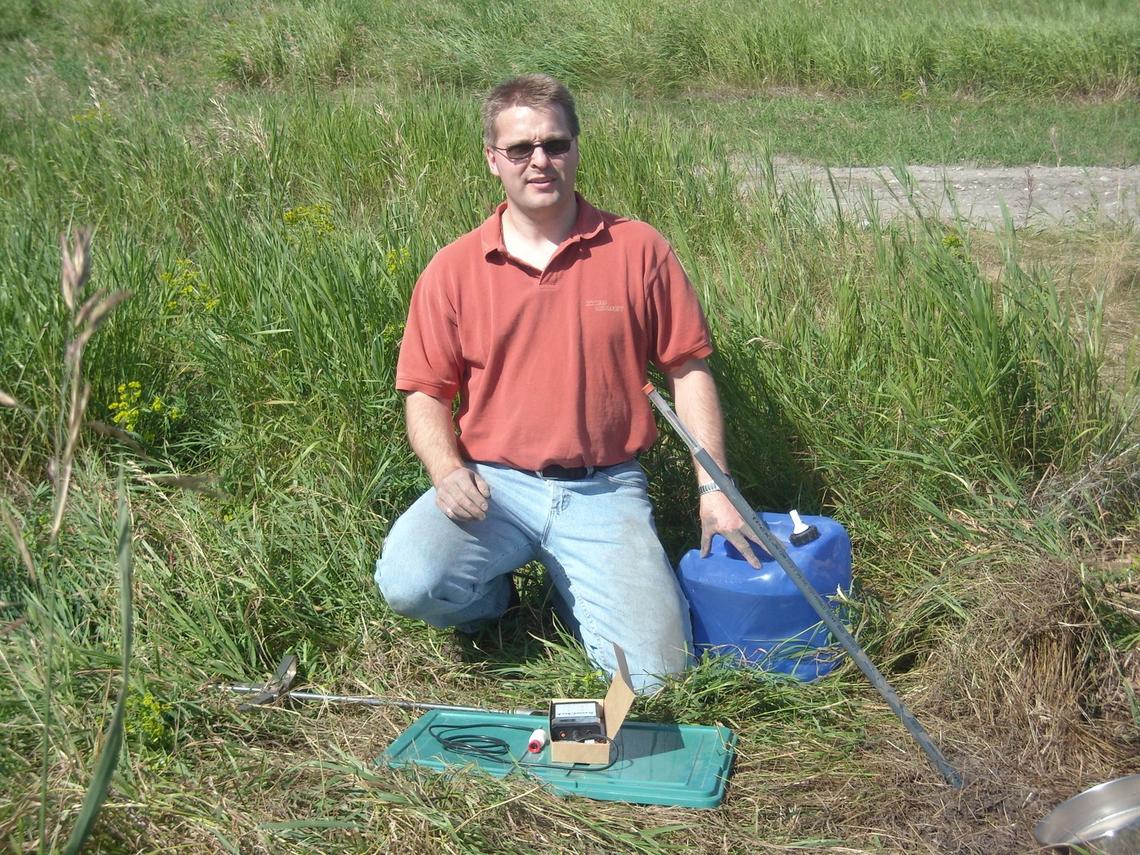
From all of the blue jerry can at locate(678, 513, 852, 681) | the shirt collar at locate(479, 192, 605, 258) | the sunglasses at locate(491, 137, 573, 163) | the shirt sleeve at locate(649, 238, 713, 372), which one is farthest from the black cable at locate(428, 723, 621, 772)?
the sunglasses at locate(491, 137, 573, 163)

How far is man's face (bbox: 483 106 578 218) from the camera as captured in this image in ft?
10.6

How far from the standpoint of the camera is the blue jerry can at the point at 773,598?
3.08m

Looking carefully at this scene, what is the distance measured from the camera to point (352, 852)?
2428mm

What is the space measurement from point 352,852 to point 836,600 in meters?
1.44

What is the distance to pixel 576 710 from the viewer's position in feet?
9.45

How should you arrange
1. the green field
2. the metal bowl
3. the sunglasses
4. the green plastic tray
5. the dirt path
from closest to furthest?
the metal bowl, the green field, the green plastic tray, the sunglasses, the dirt path

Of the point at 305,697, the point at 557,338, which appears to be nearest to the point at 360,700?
the point at 305,697

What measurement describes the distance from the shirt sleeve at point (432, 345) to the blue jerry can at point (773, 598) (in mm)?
875

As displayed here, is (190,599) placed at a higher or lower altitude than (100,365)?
lower

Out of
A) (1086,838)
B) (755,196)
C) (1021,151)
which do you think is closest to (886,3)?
(1021,151)

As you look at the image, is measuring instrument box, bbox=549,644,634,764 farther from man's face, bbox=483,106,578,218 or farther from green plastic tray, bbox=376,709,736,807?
man's face, bbox=483,106,578,218

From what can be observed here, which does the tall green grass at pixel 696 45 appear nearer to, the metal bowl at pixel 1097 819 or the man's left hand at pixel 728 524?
the man's left hand at pixel 728 524

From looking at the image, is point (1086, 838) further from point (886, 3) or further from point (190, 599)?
point (886, 3)

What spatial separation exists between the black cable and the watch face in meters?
0.11
